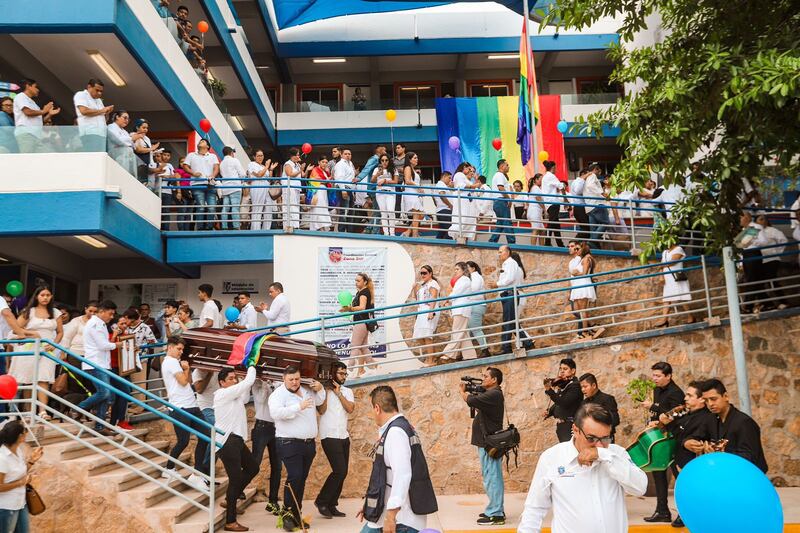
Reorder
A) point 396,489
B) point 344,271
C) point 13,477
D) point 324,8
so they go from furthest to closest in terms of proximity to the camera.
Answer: point 324,8 < point 344,271 < point 13,477 < point 396,489

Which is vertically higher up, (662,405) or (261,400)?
(261,400)

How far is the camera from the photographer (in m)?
7.58

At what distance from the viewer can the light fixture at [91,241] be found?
1142 cm

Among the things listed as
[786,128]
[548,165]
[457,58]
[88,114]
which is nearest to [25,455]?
[88,114]

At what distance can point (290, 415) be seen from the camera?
24.5 ft

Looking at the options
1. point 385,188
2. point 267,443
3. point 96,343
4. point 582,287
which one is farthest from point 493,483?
point 385,188

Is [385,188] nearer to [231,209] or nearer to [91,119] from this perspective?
[231,209]

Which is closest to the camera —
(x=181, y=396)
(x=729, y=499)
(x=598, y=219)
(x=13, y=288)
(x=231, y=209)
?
(x=729, y=499)

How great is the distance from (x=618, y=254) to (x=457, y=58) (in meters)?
15.0

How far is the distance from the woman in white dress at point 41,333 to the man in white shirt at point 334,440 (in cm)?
324

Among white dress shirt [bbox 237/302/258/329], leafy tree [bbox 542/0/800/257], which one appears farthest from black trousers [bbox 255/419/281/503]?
leafy tree [bbox 542/0/800/257]

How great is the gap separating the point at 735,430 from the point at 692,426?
2.07 feet

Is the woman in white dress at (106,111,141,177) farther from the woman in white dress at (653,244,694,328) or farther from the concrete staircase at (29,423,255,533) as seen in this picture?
the woman in white dress at (653,244,694,328)

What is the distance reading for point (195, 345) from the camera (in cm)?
874
